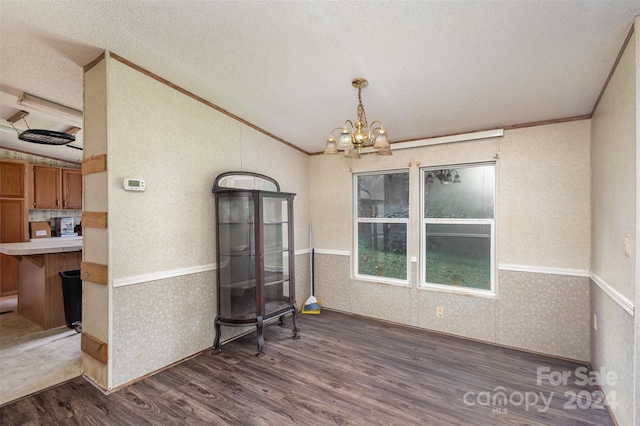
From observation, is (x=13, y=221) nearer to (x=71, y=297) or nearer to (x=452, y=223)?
(x=71, y=297)

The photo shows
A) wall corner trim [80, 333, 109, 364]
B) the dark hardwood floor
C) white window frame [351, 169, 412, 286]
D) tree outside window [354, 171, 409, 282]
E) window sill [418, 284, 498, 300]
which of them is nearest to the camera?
the dark hardwood floor

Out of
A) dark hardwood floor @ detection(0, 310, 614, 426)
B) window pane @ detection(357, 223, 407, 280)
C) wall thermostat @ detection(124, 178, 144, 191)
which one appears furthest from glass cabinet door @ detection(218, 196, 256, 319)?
window pane @ detection(357, 223, 407, 280)

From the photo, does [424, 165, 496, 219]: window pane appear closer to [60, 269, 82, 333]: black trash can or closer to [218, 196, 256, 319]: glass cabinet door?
[218, 196, 256, 319]: glass cabinet door

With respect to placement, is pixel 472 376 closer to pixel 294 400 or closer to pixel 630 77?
pixel 294 400

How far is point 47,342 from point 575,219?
5.48 m

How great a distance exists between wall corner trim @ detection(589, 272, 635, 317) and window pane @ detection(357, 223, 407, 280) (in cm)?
183

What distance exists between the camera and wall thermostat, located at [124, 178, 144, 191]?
7.64ft

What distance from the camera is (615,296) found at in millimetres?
1886

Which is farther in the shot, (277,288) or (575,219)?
(277,288)

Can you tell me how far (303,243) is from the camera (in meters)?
4.25

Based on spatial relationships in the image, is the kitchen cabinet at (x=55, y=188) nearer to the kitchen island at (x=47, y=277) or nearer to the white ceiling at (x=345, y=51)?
the kitchen island at (x=47, y=277)

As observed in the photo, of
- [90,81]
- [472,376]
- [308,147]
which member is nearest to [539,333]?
[472,376]

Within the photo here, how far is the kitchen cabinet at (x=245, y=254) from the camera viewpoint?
298 centimetres

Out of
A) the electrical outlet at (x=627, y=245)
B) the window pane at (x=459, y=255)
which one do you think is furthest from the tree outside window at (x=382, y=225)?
the electrical outlet at (x=627, y=245)
